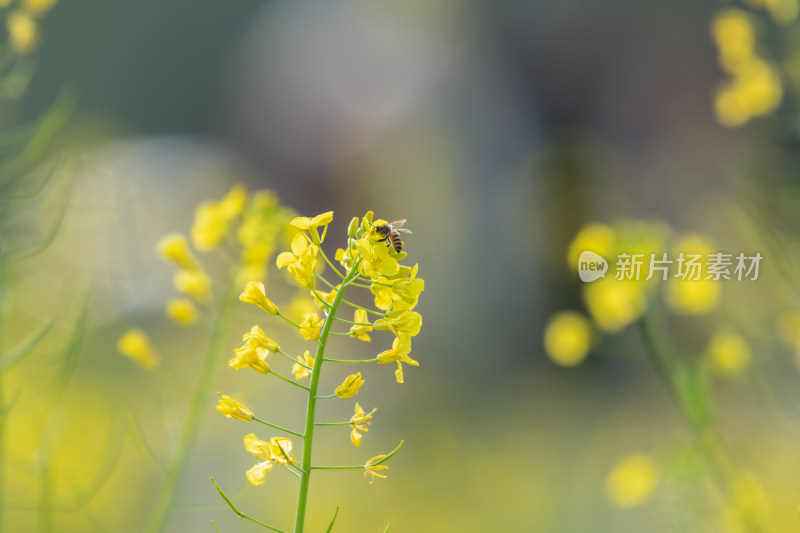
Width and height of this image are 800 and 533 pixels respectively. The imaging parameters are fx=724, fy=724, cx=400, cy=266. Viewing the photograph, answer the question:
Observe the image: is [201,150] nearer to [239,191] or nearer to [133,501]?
[133,501]

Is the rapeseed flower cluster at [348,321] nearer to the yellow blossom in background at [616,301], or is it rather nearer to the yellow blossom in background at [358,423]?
the yellow blossom in background at [358,423]

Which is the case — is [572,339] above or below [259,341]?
above

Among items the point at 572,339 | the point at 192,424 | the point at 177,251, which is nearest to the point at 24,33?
the point at 177,251

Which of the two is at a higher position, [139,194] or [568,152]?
[568,152]

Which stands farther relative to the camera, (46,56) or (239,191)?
(46,56)

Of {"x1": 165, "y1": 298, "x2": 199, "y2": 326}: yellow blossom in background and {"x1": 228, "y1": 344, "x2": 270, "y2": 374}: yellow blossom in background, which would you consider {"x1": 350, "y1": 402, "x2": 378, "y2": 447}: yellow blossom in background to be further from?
{"x1": 165, "y1": 298, "x2": 199, "y2": 326}: yellow blossom in background

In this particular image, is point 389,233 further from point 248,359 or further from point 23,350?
point 23,350

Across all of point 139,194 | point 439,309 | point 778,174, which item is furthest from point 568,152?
point 778,174
